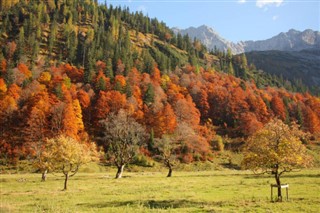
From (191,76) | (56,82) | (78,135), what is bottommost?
(78,135)

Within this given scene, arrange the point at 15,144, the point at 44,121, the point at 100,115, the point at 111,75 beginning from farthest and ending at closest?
the point at 111,75 < the point at 100,115 < the point at 44,121 < the point at 15,144

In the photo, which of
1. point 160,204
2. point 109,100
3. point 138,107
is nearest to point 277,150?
point 160,204

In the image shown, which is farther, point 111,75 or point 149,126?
point 111,75

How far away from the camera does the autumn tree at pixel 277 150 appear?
28.0 metres

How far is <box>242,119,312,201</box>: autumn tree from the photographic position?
28.0 meters

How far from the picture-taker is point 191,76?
17012 cm

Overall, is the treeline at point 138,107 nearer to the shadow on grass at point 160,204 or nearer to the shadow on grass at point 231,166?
the shadow on grass at point 231,166

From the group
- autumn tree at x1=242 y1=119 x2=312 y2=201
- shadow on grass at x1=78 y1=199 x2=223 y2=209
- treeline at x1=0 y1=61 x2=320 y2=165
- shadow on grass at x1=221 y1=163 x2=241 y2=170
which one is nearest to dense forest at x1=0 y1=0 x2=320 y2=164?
treeline at x1=0 y1=61 x2=320 y2=165

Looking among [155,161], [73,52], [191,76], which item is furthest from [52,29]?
[155,161]

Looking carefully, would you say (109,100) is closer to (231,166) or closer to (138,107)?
(138,107)

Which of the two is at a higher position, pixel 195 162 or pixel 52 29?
pixel 52 29

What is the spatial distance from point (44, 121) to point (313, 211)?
91909 mm

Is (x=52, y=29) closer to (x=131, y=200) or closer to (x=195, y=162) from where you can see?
(x=195, y=162)

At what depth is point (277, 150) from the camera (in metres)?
28.4
